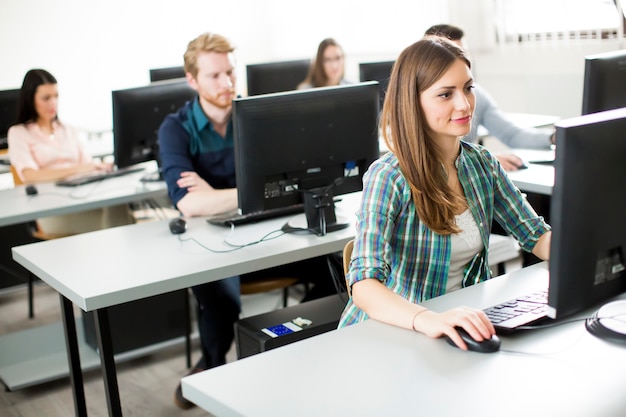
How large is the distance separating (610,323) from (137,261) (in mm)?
1290

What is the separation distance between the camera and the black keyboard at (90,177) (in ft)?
11.4

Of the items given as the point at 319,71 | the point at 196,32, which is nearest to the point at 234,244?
the point at 319,71

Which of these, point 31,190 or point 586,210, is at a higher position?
point 586,210

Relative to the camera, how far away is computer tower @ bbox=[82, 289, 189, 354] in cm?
325

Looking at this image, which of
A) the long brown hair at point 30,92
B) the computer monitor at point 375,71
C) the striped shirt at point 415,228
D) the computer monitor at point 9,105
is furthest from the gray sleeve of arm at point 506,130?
the computer monitor at point 9,105

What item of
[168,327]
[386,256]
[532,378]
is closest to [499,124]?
[168,327]

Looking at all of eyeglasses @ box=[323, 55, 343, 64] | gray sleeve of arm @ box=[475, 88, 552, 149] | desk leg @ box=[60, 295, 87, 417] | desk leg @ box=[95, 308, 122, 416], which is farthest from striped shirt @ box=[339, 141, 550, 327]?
eyeglasses @ box=[323, 55, 343, 64]

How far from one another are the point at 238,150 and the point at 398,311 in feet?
2.88

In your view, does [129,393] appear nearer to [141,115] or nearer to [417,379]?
[141,115]

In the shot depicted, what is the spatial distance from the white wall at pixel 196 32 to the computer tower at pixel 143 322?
2.72 meters

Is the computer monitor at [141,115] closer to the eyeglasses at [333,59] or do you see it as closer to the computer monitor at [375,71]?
the computer monitor at [375,71]

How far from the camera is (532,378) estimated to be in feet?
4.37

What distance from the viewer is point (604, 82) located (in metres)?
2.29

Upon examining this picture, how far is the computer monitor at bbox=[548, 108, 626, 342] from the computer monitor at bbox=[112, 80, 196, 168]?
7.45 ft
